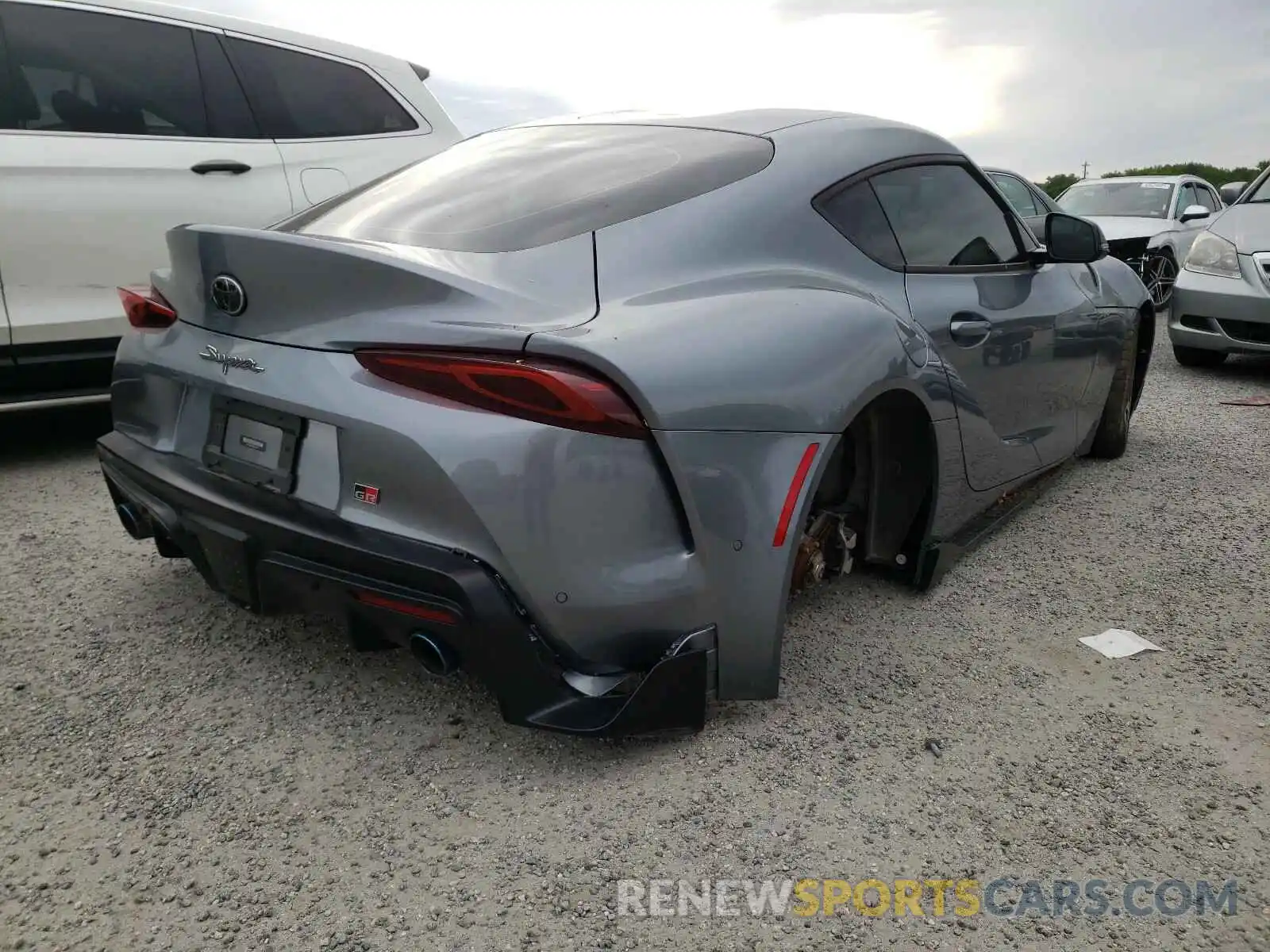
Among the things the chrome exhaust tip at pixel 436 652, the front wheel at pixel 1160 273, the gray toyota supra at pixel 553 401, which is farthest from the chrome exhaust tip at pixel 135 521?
the front wheel at pixel 1160 273

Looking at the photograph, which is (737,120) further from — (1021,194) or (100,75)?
(1021,194)

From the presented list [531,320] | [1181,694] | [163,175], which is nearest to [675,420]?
[531,320]

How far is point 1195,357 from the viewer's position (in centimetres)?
738

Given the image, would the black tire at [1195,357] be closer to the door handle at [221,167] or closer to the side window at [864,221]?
the side window at [864,221]

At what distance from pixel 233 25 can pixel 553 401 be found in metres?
3.76

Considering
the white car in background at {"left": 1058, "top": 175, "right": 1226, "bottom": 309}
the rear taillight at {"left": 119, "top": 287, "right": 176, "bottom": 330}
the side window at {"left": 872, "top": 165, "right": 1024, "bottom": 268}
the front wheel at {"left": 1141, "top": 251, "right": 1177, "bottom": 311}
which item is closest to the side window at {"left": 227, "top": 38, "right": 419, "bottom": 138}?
the rear taillight at {"left": 119, "top": 287, "right": 176, "bottom": 330}

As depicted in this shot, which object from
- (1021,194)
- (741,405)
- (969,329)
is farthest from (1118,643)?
(1021,194)

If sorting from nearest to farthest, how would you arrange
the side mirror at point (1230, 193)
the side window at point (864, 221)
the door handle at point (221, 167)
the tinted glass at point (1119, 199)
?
the side window at point (864, 221) < the door handle at point (221, 167) < the side mirror at point (1230, 193) < the tinted glass at point (1119, 199)

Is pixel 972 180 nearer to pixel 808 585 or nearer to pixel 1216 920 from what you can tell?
pixel 808 585

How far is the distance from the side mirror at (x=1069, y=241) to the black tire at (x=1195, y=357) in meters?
4.60

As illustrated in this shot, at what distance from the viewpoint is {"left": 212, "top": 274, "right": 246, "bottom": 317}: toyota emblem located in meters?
2.13

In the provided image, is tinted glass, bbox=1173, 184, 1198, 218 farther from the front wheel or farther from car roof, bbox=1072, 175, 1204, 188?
the front wheel

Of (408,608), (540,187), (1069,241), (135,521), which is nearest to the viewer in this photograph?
(408,608)

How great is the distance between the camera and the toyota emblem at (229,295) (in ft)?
6.98
